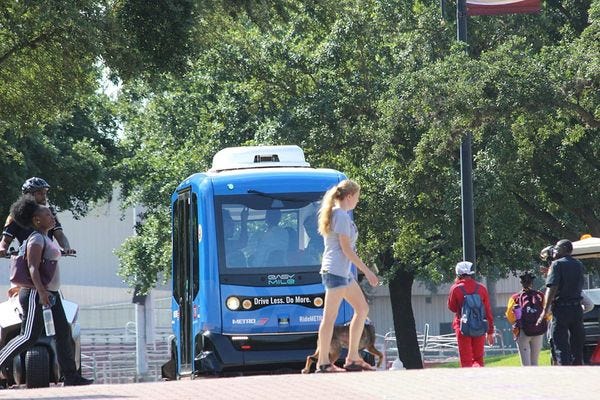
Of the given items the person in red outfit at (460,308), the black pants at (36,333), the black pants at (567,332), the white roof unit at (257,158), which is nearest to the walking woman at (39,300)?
the black pants at (36,333)

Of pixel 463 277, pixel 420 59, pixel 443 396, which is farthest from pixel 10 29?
pixel 420 59

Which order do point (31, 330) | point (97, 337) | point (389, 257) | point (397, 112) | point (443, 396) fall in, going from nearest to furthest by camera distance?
point (443, 396), point (31, 330), point (397, 112), point (389, 257), point (97, 337)

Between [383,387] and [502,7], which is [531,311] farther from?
[383,387]

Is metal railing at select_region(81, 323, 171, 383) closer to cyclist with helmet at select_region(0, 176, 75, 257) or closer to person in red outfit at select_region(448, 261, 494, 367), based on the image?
person in red outfit at select_region(448, 261, 494, 367)

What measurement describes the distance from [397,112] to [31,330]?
15537 millimetres

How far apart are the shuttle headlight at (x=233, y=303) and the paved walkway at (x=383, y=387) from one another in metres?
4.58

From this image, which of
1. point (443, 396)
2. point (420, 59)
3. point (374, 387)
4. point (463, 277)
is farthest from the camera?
point (420, 59)

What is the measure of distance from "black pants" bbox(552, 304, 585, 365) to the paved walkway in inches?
116

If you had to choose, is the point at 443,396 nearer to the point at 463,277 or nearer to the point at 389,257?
the point at 463,277

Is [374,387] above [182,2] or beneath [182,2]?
beneath

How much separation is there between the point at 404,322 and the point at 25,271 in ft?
82.5

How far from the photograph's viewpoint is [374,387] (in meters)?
11.2

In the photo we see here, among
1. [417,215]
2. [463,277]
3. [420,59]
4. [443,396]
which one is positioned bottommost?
[443,396]

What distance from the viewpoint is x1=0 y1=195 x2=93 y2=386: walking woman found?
1267cm
